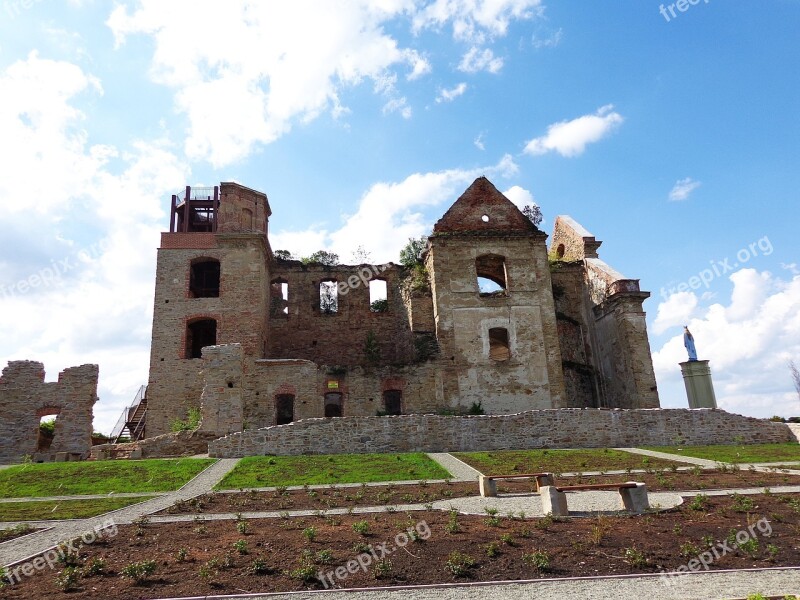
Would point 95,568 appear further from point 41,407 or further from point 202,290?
point 202,290

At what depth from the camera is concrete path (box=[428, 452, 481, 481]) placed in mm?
12970

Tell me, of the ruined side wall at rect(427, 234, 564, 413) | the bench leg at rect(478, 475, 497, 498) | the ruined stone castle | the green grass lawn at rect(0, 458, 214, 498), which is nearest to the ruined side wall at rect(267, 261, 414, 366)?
the ruined stone castle

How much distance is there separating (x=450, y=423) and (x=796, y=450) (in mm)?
10936

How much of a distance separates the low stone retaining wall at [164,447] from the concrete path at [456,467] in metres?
8.38

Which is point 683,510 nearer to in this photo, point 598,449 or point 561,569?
point 561,569

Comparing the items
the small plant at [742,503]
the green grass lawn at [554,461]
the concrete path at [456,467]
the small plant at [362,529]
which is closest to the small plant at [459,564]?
the small plant at [362,529]

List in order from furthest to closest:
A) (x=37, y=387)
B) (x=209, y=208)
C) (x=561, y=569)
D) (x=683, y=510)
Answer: (x=209, y=208)
(x=37, y=387)
(x=683, y=510)
(x=561, y=569)

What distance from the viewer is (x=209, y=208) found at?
30.4 m

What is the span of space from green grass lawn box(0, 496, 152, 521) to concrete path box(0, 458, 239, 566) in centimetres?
38

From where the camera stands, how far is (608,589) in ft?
18.2

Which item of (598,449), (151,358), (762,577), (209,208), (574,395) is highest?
(209,208)

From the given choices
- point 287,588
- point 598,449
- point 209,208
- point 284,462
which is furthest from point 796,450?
point 209,208

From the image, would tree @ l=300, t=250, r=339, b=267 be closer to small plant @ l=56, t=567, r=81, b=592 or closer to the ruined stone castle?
the ruined stone castle

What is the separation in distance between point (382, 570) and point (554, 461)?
10.4m
